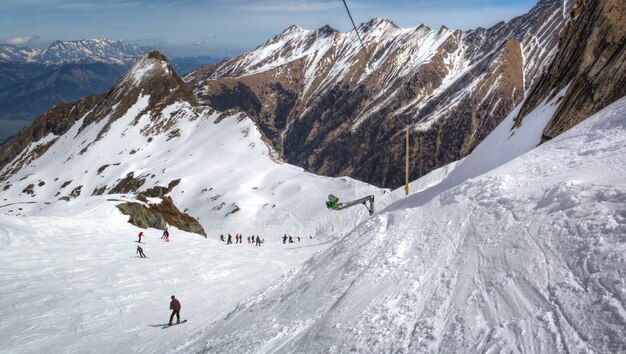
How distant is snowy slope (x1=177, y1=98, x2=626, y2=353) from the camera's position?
26.7ft

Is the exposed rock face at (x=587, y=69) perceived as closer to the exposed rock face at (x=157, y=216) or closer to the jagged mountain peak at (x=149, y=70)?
the exposed rock face at (x=157, y=216)

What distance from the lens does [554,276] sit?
8.92m

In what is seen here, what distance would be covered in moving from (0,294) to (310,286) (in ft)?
61.5

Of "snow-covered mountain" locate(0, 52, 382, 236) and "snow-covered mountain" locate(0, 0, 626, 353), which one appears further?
"snow-covered mountain" locate(0, 52, 382, 236)

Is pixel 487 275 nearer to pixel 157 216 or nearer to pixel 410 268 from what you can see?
pixel 410 268

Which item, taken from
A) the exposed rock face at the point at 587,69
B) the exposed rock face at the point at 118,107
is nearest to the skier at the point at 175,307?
the exposed rock face at the point at 587,69

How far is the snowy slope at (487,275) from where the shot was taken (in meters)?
8.13

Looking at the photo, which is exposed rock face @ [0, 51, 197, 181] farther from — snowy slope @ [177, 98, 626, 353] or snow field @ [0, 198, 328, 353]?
snowy slope @ [177, 98, 626, 353]

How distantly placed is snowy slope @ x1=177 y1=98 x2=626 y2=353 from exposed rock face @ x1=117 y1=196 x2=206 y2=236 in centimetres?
2877

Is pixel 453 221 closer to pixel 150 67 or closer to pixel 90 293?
pixel 90 293

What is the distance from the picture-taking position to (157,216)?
146 ft

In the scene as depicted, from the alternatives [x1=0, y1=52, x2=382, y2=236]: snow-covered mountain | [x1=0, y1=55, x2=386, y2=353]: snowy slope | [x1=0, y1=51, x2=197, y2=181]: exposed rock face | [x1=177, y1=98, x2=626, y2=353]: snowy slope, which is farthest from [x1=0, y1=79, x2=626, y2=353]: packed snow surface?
[x1=0, y1=51, x2=197, y2=181]: exposed rock face

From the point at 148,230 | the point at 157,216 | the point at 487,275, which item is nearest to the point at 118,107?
the point at 157,216

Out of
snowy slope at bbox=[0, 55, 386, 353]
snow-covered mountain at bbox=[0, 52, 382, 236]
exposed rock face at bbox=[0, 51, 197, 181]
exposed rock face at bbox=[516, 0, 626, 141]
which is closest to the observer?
exposed rock face at bbox=[516, 0, 626, 141]
